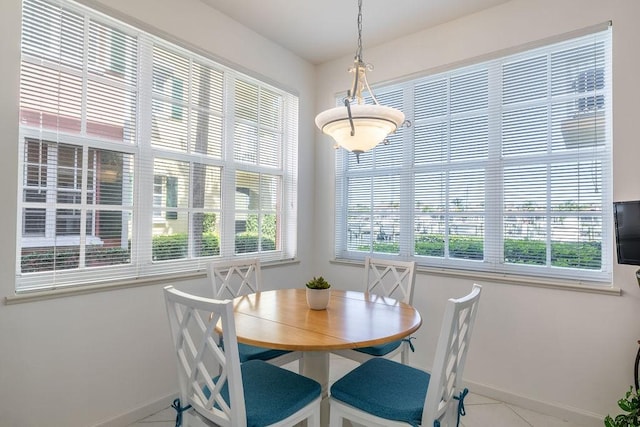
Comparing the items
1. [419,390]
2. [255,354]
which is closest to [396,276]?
[419,390]

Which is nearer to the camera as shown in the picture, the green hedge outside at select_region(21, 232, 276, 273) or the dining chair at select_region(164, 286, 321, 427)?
the dining chair at select_region(164, 286, 321, 427)

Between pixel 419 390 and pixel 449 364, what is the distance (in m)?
0.22

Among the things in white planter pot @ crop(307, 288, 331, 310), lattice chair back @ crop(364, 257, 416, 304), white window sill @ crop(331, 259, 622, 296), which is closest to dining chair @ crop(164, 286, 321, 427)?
white planter pot @ crop(307, 288, 331, 310)

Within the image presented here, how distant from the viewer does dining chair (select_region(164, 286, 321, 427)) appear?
1.22 metres

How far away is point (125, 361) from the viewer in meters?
2.14

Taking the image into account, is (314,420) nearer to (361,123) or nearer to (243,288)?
(243,288)


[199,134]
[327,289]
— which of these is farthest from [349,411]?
[199,134]

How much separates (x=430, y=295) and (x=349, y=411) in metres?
1.61

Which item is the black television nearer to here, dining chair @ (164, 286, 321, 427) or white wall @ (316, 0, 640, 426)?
white wall @ (316, 0, 640, 426)

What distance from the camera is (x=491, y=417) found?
228cm

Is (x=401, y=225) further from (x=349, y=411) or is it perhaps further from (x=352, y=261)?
(x=349, y=411)

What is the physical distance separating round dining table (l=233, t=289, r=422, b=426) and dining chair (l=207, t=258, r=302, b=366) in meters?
0.17

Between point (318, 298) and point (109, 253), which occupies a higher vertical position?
point (109, 253)

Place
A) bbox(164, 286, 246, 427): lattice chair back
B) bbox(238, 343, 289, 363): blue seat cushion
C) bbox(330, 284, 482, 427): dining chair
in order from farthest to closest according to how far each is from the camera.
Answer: bbox(238, 343, 289, 363): blue seat cushion → bbox(330, 284, 482, 427): dining chair → bbox(164, 286, 246, 427): lattice chair back
